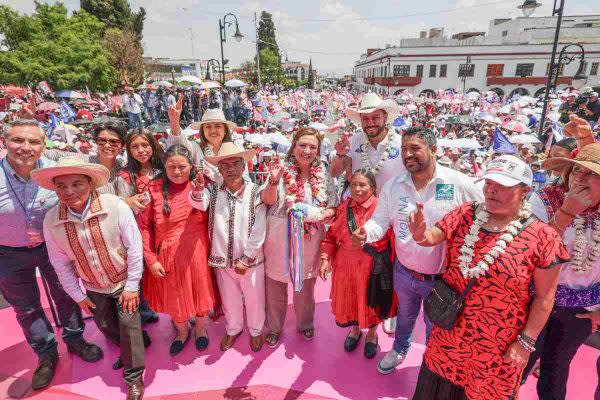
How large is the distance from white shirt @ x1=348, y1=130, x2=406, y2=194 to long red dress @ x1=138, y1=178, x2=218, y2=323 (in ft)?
5.07

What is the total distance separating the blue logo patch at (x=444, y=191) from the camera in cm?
236

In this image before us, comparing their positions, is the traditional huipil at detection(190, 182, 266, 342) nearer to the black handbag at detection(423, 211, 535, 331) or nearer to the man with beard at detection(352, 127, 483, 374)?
the man with beard at detection(352, 127, 483, 374)

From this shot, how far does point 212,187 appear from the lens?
2811 mm

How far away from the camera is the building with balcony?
3766 cm

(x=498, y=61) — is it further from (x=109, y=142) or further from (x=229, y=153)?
(x=109, y=142)

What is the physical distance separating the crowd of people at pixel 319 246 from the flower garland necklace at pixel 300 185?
0.04 ft

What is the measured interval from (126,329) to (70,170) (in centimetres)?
126

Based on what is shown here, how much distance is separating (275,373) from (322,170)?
181 cm

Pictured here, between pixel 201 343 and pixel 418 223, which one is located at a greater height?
pixel 418 223

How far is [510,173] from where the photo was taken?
171cm

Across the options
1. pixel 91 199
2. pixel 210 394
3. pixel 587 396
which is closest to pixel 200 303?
pixel 210 394

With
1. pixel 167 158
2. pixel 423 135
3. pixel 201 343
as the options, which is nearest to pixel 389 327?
pixel 201 343

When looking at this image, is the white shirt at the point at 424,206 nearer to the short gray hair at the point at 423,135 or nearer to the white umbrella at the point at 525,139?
the short gray hair at the point at 423,135

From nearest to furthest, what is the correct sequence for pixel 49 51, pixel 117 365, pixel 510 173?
pixel 510 173 → pixel 117 365 → pixel 49 51
